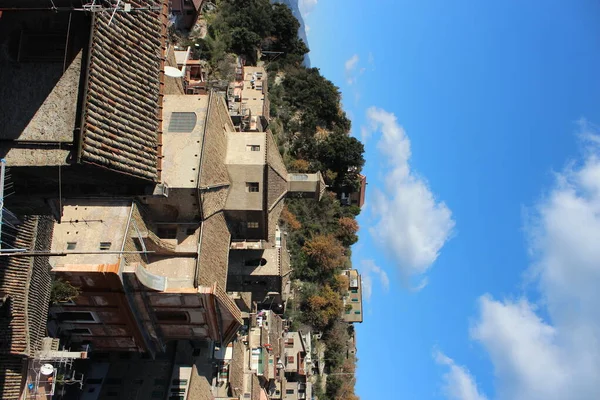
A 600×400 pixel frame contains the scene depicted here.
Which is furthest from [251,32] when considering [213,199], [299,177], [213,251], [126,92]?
[126,92]

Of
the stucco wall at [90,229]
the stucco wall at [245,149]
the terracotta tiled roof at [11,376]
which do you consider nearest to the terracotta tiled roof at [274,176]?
the stucco wall at [245,149]

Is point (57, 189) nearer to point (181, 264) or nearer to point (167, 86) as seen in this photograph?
point (181, 264)

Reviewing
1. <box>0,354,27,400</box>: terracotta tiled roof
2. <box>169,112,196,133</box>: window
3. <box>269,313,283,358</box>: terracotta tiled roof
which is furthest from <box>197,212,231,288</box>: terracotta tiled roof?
<box>269,313,283,358</box>: terracotta tiled roof

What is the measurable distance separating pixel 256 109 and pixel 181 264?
3592 cm

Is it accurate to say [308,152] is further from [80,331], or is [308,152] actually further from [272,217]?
[80,331]

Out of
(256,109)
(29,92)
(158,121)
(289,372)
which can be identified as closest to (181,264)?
(158,121)

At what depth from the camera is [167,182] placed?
90.1 feet

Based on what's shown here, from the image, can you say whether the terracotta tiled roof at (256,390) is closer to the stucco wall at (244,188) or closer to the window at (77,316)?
the window at (77,316)

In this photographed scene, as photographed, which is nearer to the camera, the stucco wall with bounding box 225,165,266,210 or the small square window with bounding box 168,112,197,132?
the small square window with bounding box 168,112,197,132

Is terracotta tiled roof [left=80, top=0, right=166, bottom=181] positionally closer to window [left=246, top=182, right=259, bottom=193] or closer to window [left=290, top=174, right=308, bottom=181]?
window [left=246, top=182, right=259, bottom=193]

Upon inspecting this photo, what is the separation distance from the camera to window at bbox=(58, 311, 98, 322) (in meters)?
29.7

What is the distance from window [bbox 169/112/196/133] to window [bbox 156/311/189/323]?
419 inches

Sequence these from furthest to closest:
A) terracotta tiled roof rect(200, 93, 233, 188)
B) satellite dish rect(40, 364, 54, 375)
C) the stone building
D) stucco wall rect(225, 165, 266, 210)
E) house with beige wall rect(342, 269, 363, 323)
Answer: house with beige wall rect(342, 269, 363, 323)
stucco wall rect(225, 165, 266, 210)
terracotta tiled roof rect(200, 93, 233, 188)
satellite dish rect(40, 364, 54, 375)
the stone building

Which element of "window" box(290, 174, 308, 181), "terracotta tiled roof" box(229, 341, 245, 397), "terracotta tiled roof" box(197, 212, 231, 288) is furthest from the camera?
"terracotta tiled roof" box(229, 341, 245, 397)
